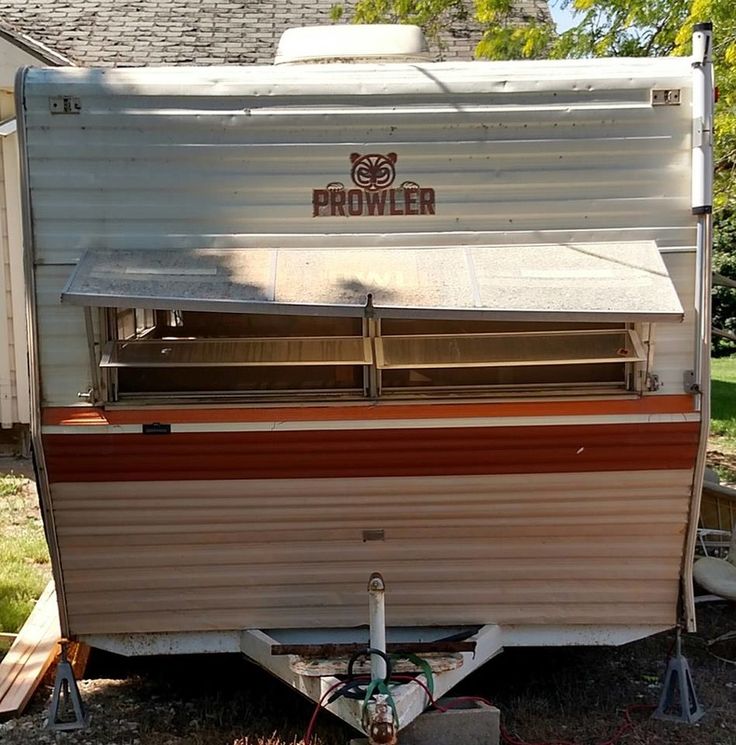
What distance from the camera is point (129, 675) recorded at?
5.60 m

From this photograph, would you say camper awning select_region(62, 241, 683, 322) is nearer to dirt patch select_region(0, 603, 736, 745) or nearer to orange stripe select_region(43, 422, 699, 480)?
orange stripe select_region(43, 422, 699, 480)

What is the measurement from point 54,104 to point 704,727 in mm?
4298

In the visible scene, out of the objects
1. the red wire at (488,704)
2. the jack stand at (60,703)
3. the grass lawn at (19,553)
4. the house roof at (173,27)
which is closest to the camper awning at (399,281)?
the red wire at (488,704)

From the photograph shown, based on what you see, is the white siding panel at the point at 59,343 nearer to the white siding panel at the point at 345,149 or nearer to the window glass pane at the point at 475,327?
the white siding panel at the point at 345,149

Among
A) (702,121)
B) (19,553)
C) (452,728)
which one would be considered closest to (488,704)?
(452,728)

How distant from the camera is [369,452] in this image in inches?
183

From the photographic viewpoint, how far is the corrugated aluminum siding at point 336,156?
4.51 meters

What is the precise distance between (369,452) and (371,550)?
0.51 m

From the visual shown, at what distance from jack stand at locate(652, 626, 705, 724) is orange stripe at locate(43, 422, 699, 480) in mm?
1022

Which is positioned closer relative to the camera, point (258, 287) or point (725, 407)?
point (258, 287)

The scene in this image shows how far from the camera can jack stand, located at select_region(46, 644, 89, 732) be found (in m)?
4.87

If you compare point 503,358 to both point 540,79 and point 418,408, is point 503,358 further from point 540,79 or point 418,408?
point 540,79

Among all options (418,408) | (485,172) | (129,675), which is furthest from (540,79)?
(129,675)

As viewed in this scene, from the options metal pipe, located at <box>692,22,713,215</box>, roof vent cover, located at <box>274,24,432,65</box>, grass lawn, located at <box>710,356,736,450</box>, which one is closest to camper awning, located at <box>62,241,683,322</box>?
metal pipe, located at <box>692,22,713,215</box>
